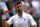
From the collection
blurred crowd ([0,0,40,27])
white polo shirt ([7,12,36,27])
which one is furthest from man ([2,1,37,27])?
blurred crowd ([0,0,40,27])

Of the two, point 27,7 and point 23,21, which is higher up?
point 27,7

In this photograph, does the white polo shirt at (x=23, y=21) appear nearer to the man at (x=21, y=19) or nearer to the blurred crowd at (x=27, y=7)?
the man at (x=21, y=19)

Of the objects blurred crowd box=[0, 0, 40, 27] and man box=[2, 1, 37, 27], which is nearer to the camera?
man box=[2, 1, 37, 27]

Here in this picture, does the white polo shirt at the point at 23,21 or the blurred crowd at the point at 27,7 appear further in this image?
the blurred crowd at the point at 27,7

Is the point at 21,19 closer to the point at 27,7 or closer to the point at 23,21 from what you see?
the point at 23,21

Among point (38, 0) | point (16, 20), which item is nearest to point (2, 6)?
point (38, 0)

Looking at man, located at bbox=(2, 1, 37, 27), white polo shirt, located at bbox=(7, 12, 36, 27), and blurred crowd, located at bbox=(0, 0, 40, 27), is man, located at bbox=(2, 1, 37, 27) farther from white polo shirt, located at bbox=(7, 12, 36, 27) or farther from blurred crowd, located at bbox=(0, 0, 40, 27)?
blurred crowd, located at bbox=(0, 0, 40, 27)

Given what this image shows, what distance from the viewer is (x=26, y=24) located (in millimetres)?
3518

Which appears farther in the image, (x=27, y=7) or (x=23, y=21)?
(x=27, y=7)

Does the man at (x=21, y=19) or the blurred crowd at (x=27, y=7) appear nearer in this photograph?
the man at (x=21, y=19)

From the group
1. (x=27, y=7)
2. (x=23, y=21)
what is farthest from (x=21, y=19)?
(x=27, y=7)

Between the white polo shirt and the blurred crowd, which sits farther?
Answer: the blurred crowd

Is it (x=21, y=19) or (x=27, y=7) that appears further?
(x=27, y=7)

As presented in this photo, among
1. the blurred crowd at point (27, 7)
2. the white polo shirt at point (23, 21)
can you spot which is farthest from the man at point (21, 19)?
the blurred crowd at point (27, 7)
